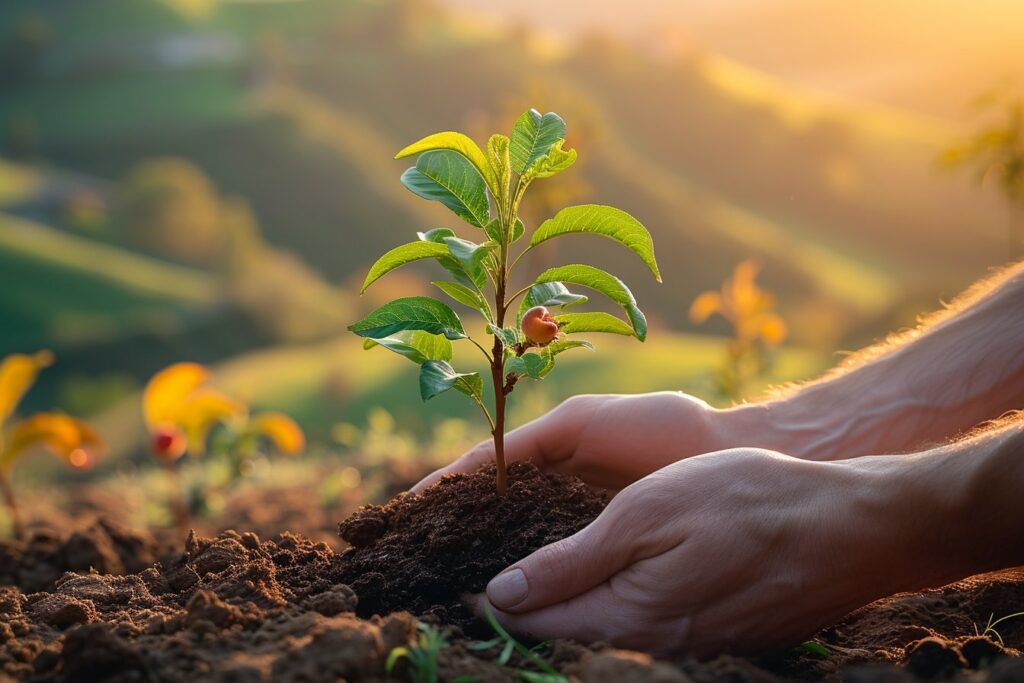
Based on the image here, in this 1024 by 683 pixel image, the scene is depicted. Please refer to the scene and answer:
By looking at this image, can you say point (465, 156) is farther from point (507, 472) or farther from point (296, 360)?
point (296, 360)

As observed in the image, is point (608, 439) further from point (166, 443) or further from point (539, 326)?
point (166, 443)

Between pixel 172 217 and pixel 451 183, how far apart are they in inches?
508

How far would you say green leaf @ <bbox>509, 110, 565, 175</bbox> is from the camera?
1796mm

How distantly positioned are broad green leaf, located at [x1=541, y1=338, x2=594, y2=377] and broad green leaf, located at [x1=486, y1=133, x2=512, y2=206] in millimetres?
316

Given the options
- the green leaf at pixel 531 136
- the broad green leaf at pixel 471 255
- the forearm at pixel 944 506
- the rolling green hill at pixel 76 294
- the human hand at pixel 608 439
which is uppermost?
the rolling green hill at pixel 76 294

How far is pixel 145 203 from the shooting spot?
13.7m

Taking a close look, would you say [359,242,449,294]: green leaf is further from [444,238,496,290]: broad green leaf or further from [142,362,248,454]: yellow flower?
[142,362,248,454]: yellow flower

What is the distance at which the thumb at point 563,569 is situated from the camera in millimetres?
1685

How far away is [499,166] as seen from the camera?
6.10 feet

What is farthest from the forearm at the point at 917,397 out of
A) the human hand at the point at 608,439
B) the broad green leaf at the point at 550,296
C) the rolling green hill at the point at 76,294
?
the rolling green hill at the point at 76,294

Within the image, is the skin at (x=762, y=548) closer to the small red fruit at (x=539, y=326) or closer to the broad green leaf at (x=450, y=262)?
the small red fruit at (x=539, y=326)

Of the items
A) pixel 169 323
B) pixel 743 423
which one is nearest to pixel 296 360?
pixel 169 323

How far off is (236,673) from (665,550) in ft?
2.63

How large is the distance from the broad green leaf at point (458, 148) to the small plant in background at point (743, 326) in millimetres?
3150
